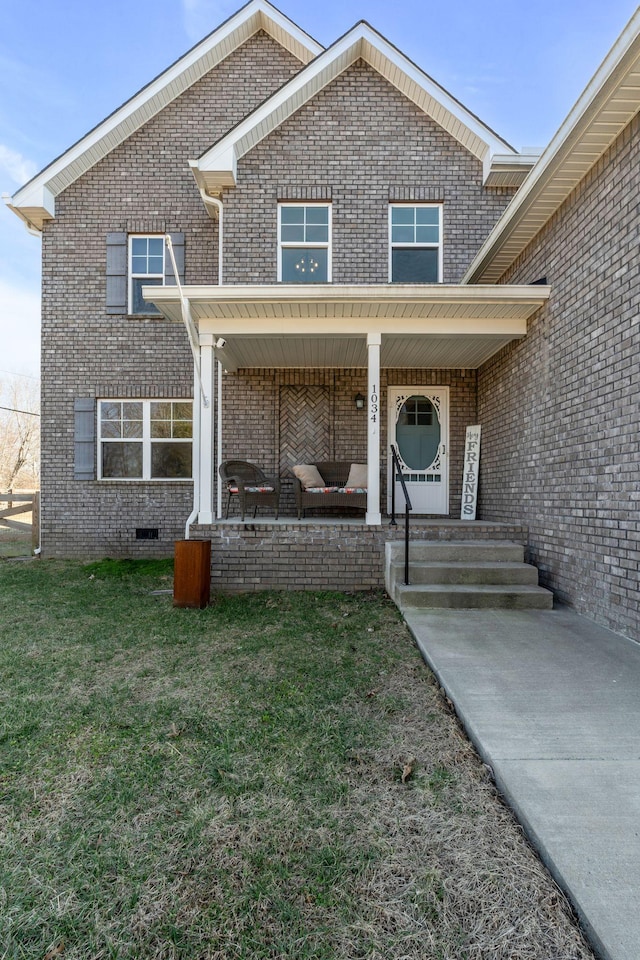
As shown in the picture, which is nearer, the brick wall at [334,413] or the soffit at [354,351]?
the soffit at [354,351]

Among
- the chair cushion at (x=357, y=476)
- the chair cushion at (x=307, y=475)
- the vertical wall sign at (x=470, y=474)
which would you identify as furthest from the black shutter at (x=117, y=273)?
the vertical wall sign at (x=470, y=474)

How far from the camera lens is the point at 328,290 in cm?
586

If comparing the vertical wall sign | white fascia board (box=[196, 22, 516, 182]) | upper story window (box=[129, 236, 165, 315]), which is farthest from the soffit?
white fascia board (box=[196, 22, 516, 182])

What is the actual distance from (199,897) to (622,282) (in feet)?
16.0

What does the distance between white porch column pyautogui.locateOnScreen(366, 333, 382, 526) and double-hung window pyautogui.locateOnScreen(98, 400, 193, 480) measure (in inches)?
154

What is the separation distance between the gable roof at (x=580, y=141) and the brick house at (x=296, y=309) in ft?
0.18

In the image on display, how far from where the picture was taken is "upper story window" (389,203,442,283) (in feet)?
26.9

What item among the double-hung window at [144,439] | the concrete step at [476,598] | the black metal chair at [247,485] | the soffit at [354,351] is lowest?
the concrete step at [476,598]

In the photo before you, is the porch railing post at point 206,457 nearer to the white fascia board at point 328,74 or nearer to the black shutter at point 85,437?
the black shutter at point 85,437

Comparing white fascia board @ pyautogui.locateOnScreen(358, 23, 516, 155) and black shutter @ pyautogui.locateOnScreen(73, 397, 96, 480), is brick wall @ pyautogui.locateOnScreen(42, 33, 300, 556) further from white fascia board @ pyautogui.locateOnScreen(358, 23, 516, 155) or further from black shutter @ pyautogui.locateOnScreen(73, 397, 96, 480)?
white fascia board @ pyautogui.locateOnScreen(358, 23, 516, 155)

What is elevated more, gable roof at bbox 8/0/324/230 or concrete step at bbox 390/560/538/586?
gable roof at bbox 8/0/324/230

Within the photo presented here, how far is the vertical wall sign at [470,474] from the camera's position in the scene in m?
7.98

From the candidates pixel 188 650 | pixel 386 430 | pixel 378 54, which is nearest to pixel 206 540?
pixel 188 650

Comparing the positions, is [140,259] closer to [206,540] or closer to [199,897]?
[206,540]
